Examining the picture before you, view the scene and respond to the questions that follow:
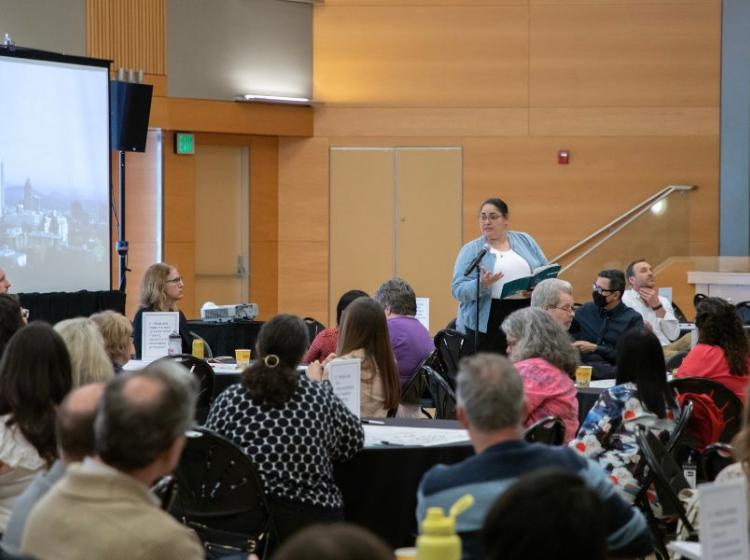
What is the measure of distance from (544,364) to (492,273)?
9.92 ft

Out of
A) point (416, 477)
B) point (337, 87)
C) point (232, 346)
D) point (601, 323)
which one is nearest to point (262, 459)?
point (416, 477)

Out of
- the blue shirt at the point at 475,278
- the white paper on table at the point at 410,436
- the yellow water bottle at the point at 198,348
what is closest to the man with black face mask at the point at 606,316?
the blue shirt at the point at 475,278

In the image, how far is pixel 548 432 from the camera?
13.7 ft

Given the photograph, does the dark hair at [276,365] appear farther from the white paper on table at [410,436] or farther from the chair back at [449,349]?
the chair back at [449,349]

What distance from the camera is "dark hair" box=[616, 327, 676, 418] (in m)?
4.33

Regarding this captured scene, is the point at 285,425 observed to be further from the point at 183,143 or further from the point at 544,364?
the point at 183,143

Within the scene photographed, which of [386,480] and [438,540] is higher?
[438,540]

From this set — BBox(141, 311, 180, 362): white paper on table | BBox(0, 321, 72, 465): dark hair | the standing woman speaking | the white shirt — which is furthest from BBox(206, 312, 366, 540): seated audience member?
the white shirt

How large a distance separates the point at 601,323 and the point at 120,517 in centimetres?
540

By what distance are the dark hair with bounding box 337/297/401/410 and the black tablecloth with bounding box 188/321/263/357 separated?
3.86 m

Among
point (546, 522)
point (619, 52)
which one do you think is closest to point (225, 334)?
point (619, 52)

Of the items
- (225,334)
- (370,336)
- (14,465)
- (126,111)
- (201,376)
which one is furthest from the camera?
(126,111)

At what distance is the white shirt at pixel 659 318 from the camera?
8.02m

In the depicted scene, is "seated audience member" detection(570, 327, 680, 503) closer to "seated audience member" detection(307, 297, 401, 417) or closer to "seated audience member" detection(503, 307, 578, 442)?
"seated audience member" detection(503, 307, 578, 442)
